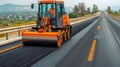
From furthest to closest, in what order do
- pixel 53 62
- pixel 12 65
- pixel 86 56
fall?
pixel 86 56
pixel 53 62
pixel 12 65

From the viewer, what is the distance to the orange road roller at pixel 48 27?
533 inches

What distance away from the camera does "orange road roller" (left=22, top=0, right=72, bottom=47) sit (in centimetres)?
1353

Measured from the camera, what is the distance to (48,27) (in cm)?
1482

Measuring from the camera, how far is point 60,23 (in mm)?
15734

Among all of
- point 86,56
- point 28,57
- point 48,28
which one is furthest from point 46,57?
point 48,28

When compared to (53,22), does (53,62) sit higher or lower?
lower

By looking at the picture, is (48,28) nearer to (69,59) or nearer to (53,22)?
(53,22)

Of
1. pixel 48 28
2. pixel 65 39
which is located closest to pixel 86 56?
pixel 48 28

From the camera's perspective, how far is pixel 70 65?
8766mm

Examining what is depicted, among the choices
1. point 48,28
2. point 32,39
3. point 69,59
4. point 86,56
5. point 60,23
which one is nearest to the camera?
point 69,59

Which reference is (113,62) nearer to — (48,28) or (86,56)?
(86,56)

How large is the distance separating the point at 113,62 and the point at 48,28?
20.2 ft

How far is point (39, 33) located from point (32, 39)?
509 mm

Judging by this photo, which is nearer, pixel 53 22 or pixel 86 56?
pixel 86 56
